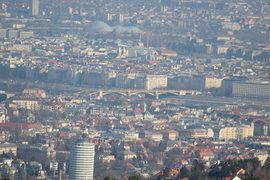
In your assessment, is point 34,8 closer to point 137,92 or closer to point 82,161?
point 137,92

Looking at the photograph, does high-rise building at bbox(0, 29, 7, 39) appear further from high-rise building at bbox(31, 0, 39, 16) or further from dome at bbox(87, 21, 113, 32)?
high-rise building at bbox(31, 0, 39, 16)

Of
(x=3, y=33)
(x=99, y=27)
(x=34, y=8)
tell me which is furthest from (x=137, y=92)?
(x=34, y=8)

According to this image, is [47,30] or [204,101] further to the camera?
[47,30]

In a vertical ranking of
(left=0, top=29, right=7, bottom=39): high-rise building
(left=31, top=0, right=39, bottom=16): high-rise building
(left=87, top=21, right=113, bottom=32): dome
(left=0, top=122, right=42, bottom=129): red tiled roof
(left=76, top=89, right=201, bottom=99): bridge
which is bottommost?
(left=87, top=21, right=113, bottom=32): dome

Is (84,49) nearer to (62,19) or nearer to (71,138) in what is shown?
(62,19)

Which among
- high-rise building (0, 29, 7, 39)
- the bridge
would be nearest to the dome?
high-rise building (0, 29, 7, 39)

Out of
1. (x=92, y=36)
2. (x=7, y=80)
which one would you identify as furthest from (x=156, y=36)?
(x=7, y=80)

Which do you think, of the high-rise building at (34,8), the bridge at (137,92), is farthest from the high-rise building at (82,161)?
the high-rise building at (34,8)
